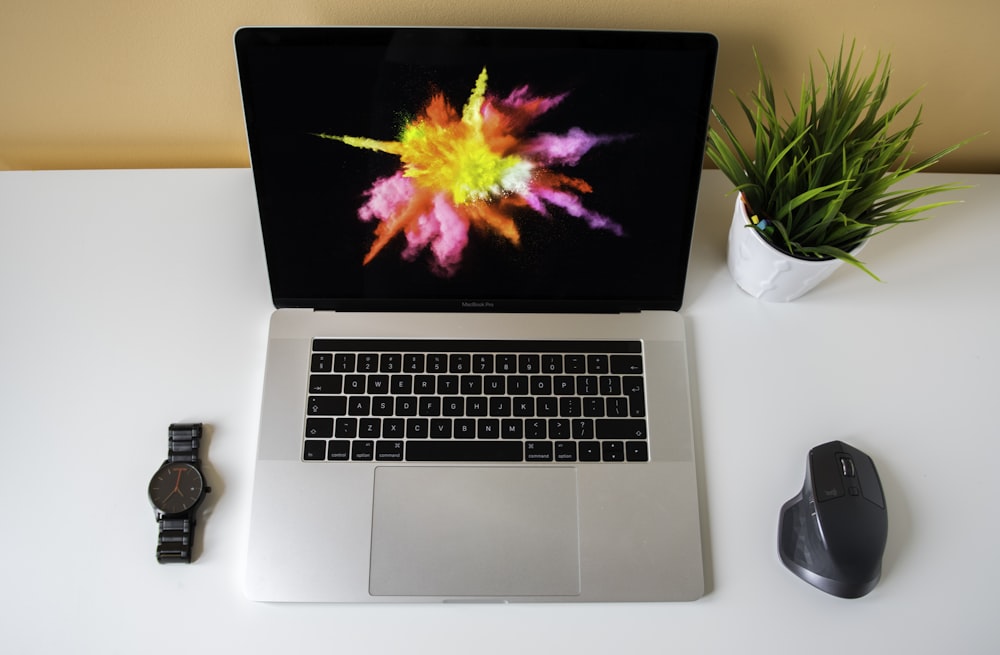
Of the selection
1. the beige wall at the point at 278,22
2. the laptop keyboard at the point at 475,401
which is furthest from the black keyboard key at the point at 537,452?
the beige wall at the point at 278,22

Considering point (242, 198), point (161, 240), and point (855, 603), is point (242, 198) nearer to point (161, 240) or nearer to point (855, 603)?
point (161, 240)

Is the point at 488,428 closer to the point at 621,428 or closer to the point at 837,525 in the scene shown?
the point at 621,428

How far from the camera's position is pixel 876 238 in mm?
867

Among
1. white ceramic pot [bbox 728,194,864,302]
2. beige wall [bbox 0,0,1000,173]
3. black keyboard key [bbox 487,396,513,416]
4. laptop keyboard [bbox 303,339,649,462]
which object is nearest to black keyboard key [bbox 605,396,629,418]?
laptop keyboard [bbox 303,339,649,462]

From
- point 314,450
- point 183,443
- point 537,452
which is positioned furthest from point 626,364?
point 183,443

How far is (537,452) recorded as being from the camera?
0.74m

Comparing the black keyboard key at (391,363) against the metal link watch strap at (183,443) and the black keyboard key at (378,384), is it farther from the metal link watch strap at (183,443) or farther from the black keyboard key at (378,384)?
the metal link watch strap at (183,443)

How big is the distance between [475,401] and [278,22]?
0.46 metres

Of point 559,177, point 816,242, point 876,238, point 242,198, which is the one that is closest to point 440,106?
point 559,177

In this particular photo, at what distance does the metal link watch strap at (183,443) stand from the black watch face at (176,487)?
0.01 m

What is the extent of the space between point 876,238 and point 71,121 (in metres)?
0.98

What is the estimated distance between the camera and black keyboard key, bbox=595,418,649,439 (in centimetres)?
75

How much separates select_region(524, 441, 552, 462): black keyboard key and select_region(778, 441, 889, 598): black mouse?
0.24 m

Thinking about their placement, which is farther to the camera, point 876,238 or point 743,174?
point 876,238
